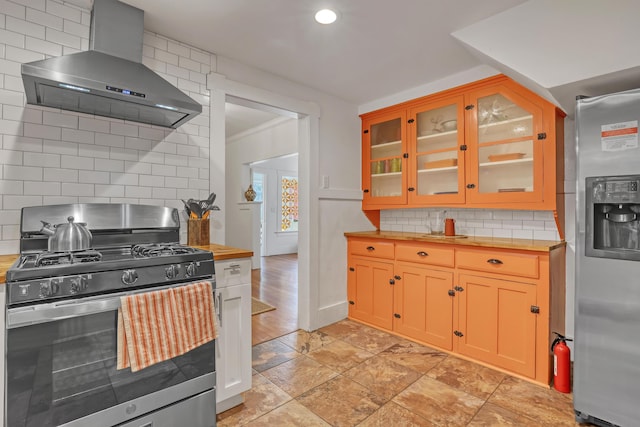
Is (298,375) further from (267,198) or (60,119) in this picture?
(267,198)

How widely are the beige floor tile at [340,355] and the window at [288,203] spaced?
5.78 metres

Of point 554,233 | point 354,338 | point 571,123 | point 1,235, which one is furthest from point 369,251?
point 1,235

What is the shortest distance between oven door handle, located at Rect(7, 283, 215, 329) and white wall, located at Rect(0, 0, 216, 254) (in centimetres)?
71

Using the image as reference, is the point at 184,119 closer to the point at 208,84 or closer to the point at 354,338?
the point at 208,84

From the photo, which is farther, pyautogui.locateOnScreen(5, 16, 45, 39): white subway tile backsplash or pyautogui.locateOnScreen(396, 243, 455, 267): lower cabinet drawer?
pyautogui.locateOnScreen(396, 243, 455, 267): lower cabinet drawer

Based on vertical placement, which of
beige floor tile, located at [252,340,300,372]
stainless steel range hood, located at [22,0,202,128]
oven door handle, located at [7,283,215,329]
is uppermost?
stainless steel range hood, located at [22,0,202,128]

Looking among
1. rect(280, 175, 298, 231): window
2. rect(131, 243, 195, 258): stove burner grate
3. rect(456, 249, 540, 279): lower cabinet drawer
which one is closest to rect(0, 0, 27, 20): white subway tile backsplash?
rect(131, 243, 195, 258): stove burner grate

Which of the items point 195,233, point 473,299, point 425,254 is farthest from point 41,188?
point 473,299

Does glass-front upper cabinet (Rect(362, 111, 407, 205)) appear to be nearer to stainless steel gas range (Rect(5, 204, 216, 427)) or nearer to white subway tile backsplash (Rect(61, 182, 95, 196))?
stainless steel gas range (Rect(5, 204, 216, 427))

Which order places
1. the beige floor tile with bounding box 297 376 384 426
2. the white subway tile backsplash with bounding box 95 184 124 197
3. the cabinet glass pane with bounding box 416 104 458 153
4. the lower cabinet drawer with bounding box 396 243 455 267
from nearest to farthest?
the beige floor tile with bounding box 297 376 384 426 → the white subway tile backsplash with bounding box 95 184 124 197 → the lower cabinet drawer with bounding box 396 243 455 267 → the cabinet glass pane with bounding box 416 104 458 153

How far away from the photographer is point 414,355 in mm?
2621

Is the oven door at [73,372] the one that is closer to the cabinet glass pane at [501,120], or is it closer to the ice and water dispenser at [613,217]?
the ice and water dispenser at [613,217]

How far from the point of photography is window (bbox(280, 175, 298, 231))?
8.41m

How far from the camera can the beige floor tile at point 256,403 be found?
1.83m
